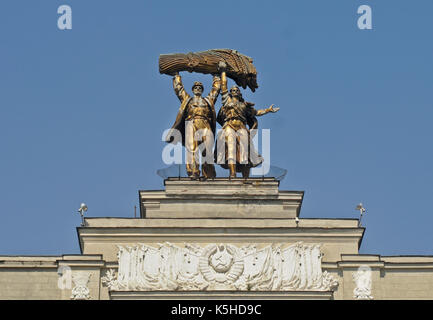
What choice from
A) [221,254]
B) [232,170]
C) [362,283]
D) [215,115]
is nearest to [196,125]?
[215,115]

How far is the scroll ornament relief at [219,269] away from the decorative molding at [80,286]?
1.96 feet

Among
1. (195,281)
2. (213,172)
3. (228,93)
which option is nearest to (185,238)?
(195,281)

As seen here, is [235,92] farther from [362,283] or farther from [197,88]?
[362,283]

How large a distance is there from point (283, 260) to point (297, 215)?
3.09 m

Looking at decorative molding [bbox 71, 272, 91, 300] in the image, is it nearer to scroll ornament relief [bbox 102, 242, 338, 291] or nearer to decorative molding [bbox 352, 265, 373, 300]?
scroll ornament relief [bbox 102, 242, 338, 291]

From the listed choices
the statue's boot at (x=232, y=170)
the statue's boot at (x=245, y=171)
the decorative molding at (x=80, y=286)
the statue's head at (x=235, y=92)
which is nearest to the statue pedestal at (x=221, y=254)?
the decorative molding at (x=80, y=286)

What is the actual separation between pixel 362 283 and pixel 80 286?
356 inches

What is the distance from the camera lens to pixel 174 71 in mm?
44000

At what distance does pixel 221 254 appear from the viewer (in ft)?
127

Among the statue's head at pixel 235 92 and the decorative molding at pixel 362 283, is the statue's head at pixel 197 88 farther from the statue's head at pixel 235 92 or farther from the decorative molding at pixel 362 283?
the decorative molding at pixel 362 283

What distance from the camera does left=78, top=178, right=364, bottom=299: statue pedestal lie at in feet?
125
